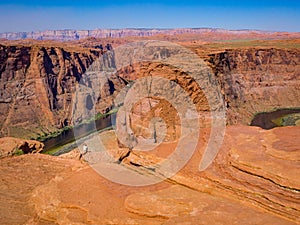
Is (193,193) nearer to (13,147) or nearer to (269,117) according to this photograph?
(13,147)

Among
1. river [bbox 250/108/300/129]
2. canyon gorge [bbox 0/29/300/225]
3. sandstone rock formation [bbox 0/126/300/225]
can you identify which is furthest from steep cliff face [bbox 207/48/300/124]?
sandstone rock formation [bbox 0/126/300/225]

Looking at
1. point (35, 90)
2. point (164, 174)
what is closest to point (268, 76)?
point (35, 90)

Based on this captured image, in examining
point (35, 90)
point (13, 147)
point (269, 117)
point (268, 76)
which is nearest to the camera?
point (13, 147)

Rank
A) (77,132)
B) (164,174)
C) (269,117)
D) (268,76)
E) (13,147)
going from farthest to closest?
(268,76) → (269,117) → (77,132) → (13,147) → (164,174)

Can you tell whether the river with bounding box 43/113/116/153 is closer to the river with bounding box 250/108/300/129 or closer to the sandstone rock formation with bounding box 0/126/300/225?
the river with bounding box 250/108/300/129

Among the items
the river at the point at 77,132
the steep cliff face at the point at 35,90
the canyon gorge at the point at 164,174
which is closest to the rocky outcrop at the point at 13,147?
the canyon gorge at the point at 164,174

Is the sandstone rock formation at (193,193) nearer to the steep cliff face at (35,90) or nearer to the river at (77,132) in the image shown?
the river at (77,132)

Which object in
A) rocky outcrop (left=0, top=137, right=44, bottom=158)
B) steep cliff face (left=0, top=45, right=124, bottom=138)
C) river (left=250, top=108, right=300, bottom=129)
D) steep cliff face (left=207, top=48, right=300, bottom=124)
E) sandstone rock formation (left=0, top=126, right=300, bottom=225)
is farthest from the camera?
steep cliff face (left=207, top=48, right=300, bottom=124)

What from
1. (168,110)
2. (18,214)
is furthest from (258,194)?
(168,110)

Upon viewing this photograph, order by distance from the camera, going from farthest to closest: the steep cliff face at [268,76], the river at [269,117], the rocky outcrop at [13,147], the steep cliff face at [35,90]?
the steep cliff face at [268,76]
the steep cliff face at [35,90]
the river at [269,117]
the rocky outcrop at [13,147]
